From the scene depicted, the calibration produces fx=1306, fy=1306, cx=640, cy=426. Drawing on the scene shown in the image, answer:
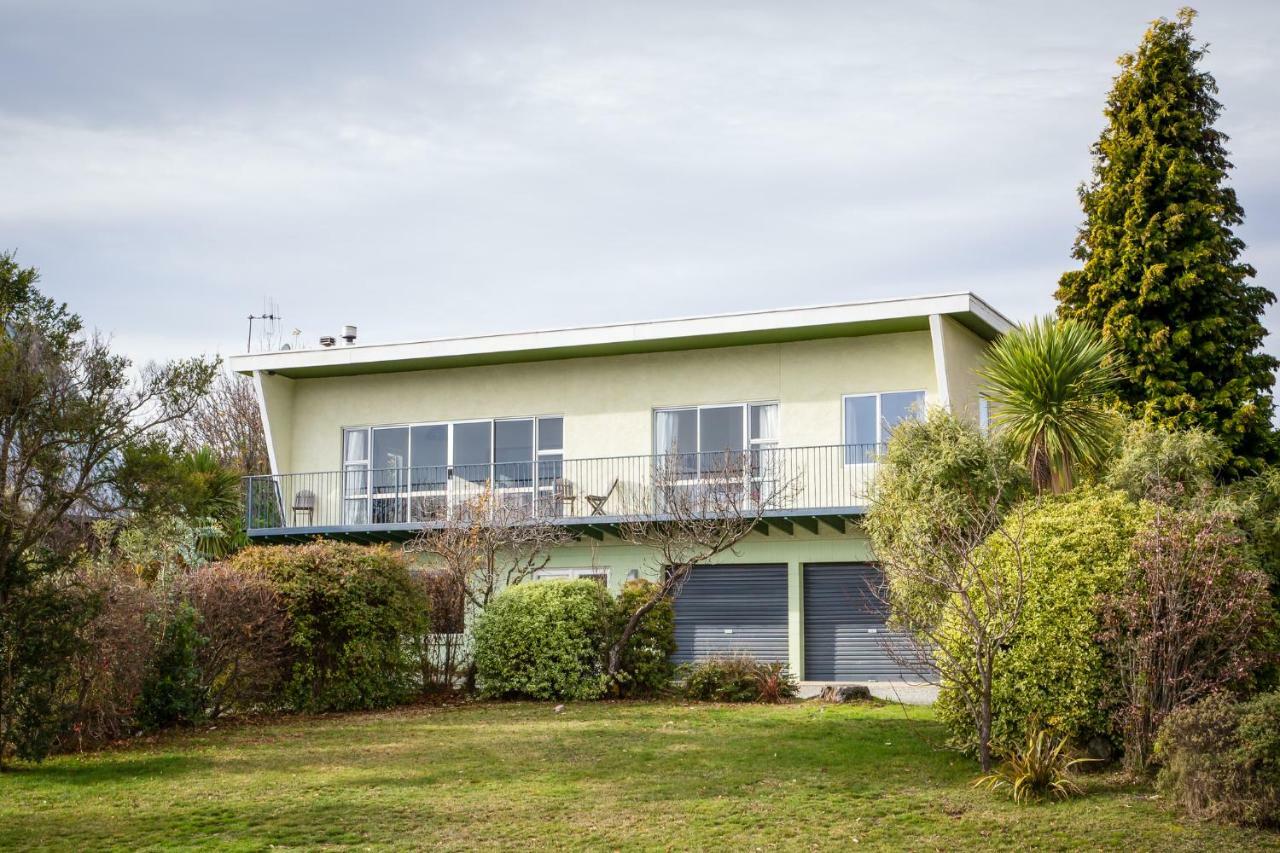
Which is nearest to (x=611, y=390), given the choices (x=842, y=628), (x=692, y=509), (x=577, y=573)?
(x=577, y=573)

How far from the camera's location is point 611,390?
26.1 m

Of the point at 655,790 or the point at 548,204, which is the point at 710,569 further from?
the point at 655,790

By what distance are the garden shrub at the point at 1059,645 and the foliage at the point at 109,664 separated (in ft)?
28.4

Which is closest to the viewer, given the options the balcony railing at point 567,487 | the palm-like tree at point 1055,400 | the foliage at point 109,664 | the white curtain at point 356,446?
the foliage at point 109,664

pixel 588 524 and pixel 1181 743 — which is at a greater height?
pixel 588 524

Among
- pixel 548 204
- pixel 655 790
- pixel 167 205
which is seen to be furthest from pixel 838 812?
pixel 167 205

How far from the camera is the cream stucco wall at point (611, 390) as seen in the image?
24.3m

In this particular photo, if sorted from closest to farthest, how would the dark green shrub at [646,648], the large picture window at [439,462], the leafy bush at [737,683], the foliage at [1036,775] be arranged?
1. the foliage at [1036,775]
2. the leafy bush at [737,683]
3. the dark green shrub at [646,648]
4. the large picture window at [439,462]

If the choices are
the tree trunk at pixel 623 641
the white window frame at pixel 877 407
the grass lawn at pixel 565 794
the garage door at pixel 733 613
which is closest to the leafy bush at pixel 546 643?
the tree trunk at pixel 623 641

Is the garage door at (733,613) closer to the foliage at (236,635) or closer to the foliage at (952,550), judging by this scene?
the foliage at (952,550)

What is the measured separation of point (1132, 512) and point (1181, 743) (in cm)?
284

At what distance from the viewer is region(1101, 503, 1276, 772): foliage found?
11133 millimetres

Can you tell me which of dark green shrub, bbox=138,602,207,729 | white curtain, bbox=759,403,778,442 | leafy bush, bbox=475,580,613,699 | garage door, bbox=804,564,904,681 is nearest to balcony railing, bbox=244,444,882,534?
white curtain, bbox=759,403,778,442

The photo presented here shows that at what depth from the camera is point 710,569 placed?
24719 millimetres
